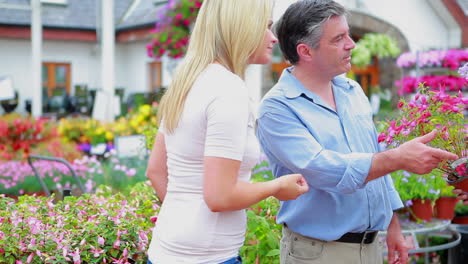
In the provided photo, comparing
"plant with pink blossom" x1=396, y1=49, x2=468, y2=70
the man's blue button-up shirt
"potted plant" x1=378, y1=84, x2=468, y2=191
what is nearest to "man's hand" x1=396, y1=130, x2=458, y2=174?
"potted plant" x1=378, y1=84, x2=468, y2=191

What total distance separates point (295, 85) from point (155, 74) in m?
15.9

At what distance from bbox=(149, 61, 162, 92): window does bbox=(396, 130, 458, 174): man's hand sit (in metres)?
15.7

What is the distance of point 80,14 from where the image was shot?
18.7 m

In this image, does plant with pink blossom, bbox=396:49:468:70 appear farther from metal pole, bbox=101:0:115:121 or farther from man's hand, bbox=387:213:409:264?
metal pole, bbox=101:0:115:121

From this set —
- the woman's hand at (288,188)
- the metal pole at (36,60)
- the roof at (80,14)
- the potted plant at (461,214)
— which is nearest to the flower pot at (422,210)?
the potted plant at (461,214)

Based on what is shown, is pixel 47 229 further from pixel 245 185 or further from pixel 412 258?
pixel 412 258

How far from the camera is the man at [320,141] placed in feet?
7.31

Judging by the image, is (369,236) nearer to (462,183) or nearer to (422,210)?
(462,183)

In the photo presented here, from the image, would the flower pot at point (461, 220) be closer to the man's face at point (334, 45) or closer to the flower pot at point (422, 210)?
the flower pot at point (422, 210)

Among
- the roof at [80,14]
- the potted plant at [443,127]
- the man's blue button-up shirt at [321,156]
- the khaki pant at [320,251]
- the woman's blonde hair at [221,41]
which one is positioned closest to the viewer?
the woman's blonde hair at [221,41]

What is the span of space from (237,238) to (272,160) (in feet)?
1.74

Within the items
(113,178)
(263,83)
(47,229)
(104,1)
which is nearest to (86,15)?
(104,1)

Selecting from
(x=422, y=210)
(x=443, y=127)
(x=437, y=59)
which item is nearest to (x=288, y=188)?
(x=443, y=127)

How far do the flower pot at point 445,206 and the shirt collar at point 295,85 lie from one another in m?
2.37
